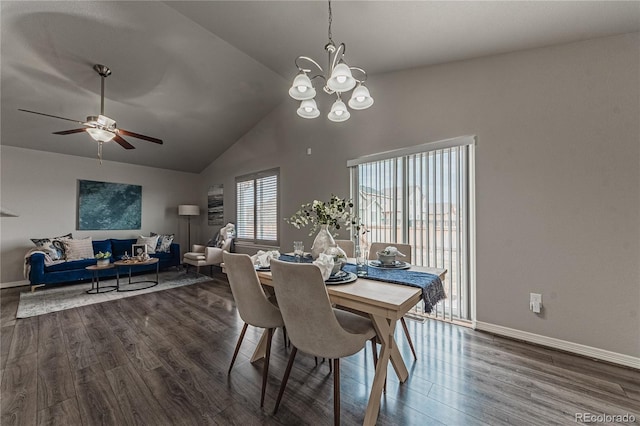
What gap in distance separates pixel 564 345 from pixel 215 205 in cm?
647

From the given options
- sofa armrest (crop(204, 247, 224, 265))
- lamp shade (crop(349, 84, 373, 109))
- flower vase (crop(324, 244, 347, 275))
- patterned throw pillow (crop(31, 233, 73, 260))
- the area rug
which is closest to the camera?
flower vase (crop(324, 244, 347, 275))

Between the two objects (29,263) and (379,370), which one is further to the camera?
(29,263)

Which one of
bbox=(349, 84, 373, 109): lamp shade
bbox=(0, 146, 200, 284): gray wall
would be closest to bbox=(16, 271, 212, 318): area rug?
bbox=(0, 146, 200, 284): gray wall

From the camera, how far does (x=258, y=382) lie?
1.81 meters

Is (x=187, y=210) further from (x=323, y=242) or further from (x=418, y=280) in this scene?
(x=418, y=280)

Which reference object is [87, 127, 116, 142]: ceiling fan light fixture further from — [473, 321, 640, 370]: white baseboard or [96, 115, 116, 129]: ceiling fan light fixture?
[473, 321, 640, 370]: white baseboard

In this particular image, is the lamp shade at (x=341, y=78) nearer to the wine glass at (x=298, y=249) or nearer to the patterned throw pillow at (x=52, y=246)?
the wine glass at (x=298, y=249)

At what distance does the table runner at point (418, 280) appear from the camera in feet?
5.02

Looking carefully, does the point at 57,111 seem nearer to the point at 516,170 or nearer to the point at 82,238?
the point at 82,238

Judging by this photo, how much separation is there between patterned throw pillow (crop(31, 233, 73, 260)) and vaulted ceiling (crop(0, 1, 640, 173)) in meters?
1.71

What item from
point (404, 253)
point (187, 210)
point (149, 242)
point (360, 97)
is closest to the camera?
point (360, 97)

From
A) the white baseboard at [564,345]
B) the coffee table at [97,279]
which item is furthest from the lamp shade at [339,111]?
the coffee table at [97,279]

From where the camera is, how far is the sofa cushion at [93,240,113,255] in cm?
484

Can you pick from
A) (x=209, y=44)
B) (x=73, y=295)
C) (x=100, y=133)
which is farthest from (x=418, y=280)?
(x=73, y=295)
